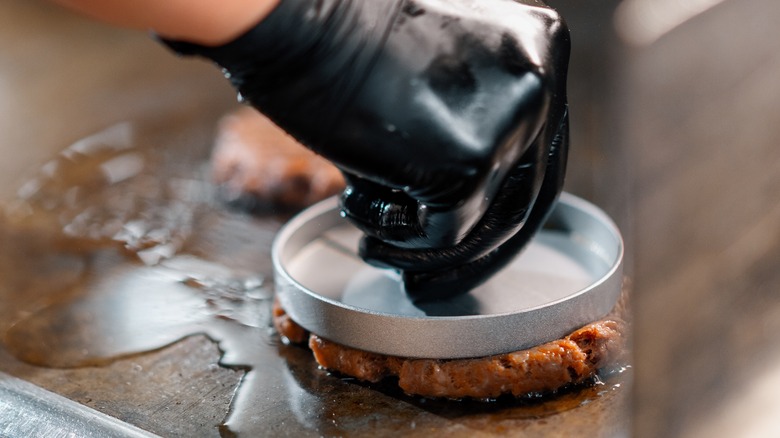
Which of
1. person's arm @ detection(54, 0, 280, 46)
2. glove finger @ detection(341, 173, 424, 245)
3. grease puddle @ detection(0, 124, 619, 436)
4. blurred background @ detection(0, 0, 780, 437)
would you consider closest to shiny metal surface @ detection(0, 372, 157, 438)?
grease puddle @ detection(0, 124, 619, 436)

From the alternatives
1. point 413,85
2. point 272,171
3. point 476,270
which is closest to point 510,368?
point 476,270

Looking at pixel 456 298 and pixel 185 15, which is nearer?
pixel 185 15

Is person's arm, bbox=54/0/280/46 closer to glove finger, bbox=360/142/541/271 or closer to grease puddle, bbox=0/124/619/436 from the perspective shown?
glove finger, bbox=360/142/541/271

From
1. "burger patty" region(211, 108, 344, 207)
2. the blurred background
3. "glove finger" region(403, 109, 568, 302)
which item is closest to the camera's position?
the blurred background

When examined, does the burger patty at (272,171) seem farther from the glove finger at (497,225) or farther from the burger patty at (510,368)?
the burger patty at (510,368)

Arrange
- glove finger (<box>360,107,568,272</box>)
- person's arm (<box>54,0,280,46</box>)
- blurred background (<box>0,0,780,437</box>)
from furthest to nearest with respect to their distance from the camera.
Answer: glove finger (<box>360,107,568,272</box>) < blurred background (<box>0,0,780,437</box>) < person's arm (<box>54,0,280,46</box>)

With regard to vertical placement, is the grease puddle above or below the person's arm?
below

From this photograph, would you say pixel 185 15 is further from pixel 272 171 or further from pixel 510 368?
pixel 272 171
